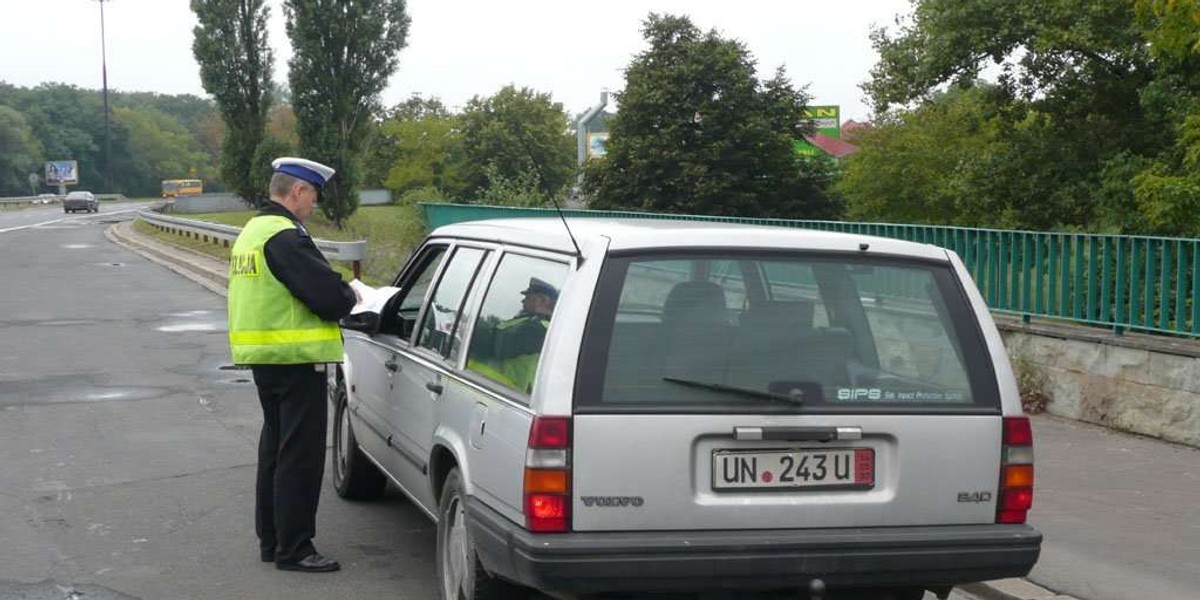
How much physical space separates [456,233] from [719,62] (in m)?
44.6

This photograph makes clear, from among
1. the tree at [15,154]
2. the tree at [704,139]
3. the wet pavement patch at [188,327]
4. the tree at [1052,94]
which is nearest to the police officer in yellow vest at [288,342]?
the wet pavement patch at [188,327]

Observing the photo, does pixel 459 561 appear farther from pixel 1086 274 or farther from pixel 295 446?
pixel 1086 274

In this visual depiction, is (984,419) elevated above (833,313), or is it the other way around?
(833,313)

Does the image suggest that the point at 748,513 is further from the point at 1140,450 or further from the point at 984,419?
the point at 1140,450

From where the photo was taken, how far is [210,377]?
1324cm

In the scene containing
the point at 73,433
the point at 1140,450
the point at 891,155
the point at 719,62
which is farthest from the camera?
the point at 891,155

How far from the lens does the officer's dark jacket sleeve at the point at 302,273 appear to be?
6285mm

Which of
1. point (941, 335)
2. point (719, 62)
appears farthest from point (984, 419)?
point (719, 62)

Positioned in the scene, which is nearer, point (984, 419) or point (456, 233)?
point (984, 419)

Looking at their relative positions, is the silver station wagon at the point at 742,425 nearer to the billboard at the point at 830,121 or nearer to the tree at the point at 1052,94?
the tree at the point at 1052,94

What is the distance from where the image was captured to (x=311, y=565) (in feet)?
21.4

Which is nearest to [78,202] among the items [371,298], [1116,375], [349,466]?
[1116,375]

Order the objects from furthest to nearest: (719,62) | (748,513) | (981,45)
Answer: (719,62), (981,45), (748,513)

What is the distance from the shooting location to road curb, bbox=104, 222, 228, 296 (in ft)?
82.9
